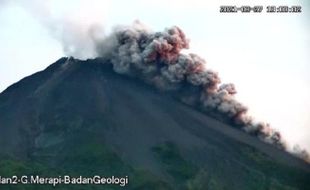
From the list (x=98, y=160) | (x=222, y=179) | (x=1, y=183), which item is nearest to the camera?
(x=1, y=183)

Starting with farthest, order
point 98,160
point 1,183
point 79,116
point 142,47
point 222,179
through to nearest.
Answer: point 142,47 < point 79,116 < point 98,160 < point 222,179 < point 1,183

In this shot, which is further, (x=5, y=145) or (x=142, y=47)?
(x=142, y=47)

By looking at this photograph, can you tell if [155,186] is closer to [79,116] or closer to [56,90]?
[79,116]

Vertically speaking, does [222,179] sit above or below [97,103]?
below

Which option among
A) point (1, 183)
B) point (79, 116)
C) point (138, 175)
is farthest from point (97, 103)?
point (1, 183)

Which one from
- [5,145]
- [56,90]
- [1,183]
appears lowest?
[1,183]
